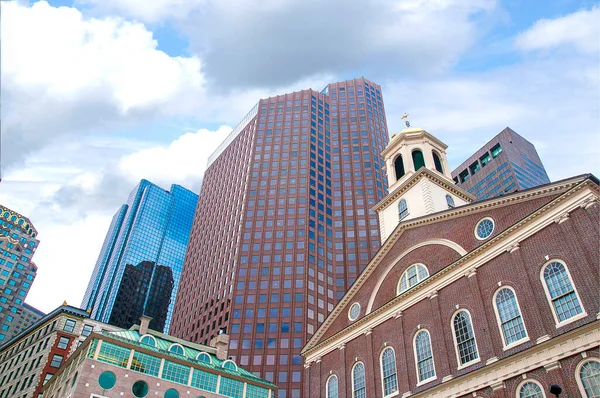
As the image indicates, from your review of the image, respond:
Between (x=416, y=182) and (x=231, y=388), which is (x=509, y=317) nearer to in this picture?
(x=416, y=182)

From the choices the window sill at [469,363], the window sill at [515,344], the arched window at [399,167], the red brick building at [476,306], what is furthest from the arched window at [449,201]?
the window sill at [515,344]

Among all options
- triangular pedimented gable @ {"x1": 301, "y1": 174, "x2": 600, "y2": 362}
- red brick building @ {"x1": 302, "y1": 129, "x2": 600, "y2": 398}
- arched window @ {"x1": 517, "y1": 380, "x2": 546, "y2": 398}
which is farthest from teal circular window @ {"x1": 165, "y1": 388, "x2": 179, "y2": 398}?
arched window @ {"x1": 517, "y1": 380, "x2": 546, "y2": 398}

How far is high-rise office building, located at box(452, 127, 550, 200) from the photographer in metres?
112

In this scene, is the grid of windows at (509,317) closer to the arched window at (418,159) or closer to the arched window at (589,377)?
the arched window at (589,377)

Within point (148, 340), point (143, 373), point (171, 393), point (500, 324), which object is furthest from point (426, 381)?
point (148, 340)

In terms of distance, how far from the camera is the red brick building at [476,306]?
79.8 ft

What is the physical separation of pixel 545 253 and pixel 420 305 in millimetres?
10210

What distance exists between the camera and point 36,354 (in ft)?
206

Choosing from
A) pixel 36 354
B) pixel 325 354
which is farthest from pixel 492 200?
pixel 36 354

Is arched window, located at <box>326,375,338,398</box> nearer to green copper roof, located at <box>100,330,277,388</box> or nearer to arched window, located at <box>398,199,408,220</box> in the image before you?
green copper roof, located at <box>100,330,277,388</box>

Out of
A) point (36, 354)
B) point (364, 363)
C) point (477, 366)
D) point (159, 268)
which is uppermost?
point (159, 268)

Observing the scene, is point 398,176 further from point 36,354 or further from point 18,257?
point 18,257

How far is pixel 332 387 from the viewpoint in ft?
132

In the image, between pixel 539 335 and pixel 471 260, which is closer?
pixel 539 335
